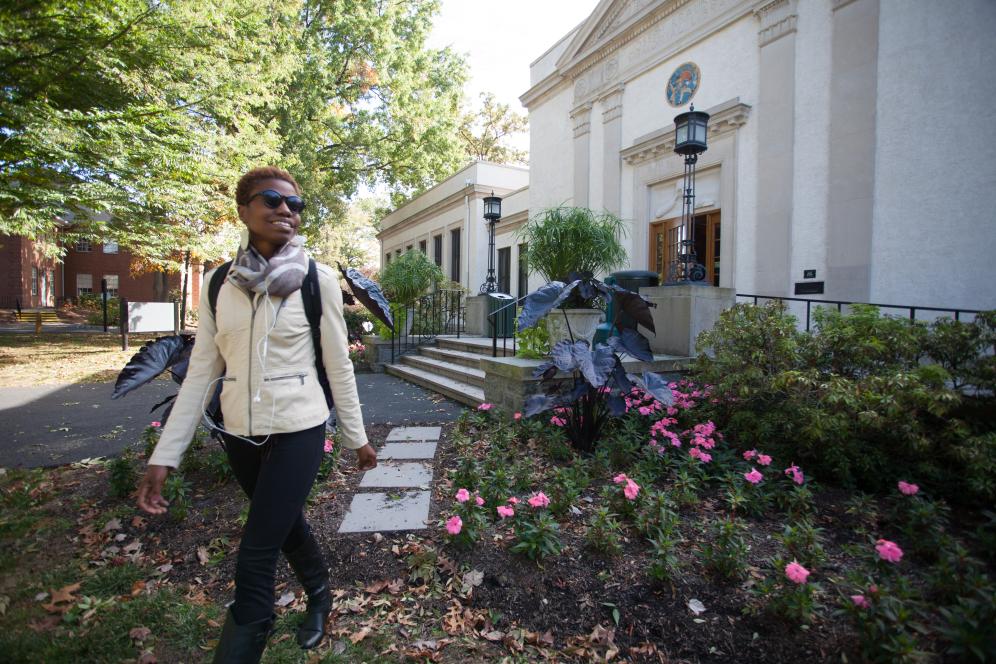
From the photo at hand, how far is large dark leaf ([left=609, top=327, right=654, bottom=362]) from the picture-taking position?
3750 millimetres

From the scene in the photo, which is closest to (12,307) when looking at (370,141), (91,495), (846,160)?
(370,141)

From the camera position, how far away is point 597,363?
12.0 ft

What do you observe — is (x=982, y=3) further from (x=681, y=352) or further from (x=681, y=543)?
(x=681, y=543)

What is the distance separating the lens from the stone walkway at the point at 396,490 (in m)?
2.97

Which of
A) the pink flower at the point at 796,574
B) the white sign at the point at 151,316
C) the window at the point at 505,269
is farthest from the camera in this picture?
the window at the point at 505,269

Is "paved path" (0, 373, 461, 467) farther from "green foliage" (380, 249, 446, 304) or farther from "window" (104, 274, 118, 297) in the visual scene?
"window" (104, 274, 118, 297)

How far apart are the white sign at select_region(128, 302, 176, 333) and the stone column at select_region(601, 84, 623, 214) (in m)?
10.7

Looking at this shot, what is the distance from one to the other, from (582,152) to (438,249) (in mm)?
10174

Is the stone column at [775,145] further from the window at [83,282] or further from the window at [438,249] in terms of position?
the window at [83,282]

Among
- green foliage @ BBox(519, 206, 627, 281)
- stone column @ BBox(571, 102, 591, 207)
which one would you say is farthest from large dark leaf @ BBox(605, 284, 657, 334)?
stone column @ BBox(571, 102, 591, 207)

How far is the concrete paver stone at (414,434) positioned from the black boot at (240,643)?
3090mm

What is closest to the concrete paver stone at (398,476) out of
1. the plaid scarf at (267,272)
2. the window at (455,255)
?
the plaid scarf at (267,272)

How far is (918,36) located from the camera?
605 cm

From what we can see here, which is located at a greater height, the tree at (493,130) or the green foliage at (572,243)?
the tree at (493,130)
